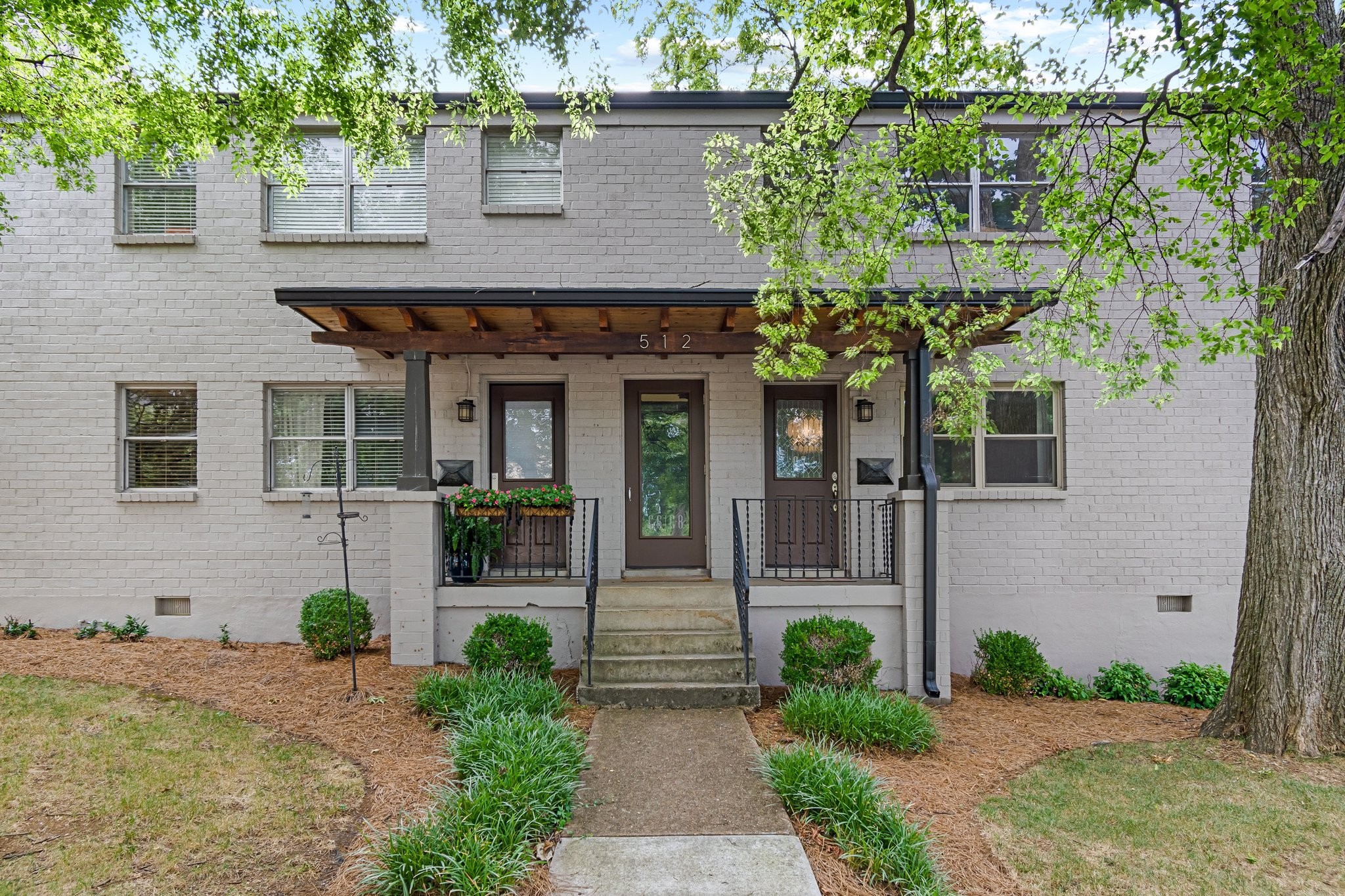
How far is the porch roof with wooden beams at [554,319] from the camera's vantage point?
628cm

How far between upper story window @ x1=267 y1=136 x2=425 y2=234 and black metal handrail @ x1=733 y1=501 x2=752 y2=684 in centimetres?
480

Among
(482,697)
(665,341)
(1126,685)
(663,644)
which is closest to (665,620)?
(663,644)

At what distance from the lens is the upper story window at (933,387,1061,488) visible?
313 inches

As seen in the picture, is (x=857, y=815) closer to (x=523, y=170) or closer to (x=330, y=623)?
(x=330, y=623)

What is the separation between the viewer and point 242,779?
4250mm

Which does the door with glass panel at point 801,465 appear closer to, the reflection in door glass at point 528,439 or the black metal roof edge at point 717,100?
the reflection in door glass at point 528,439

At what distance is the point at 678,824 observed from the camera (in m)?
3.88

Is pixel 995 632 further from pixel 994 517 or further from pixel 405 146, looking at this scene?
pixel 405 146

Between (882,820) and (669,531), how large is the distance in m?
4.57

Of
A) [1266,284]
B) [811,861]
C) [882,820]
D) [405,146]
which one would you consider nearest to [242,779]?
[811,861]

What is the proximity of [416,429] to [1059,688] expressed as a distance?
660 cm

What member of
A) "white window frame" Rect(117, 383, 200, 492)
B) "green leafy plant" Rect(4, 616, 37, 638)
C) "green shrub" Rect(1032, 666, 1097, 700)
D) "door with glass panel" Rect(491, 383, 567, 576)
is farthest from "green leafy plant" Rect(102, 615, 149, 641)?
"green shrub" Rect(1032, 666, 1097, 700)

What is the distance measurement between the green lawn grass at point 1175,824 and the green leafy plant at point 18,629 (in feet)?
28.9

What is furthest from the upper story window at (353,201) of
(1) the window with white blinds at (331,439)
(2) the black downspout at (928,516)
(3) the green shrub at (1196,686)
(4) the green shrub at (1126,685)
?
(3) the green shrub at (1196,686)
